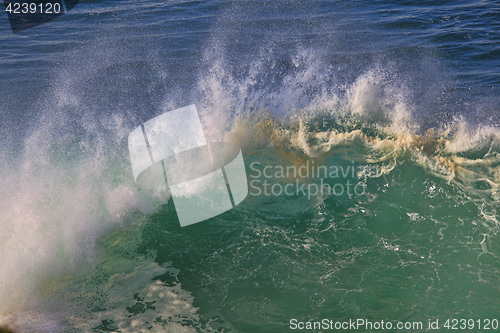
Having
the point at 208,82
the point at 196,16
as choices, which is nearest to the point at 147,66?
the point at 208,82

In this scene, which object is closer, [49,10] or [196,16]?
[196,16]

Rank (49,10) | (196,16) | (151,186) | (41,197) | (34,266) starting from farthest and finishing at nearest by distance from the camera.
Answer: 1. (49,10)
2. (196,16)
3. (151,186)
4. (41,197)
5. (34,266)

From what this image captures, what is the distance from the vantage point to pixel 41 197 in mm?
6648

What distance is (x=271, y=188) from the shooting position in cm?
720

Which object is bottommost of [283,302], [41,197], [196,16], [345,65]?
[283,302]

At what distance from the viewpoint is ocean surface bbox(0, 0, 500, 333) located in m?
5.32

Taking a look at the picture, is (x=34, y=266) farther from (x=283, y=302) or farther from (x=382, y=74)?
(x=382, y=74)

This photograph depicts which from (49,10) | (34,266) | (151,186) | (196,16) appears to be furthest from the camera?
(49,10)

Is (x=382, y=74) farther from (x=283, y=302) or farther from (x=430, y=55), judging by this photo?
(x=283, y=302)

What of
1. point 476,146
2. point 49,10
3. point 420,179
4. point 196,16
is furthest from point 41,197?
point 49,10

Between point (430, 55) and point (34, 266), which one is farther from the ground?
point (430, 55)

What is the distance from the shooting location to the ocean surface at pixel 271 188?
5.32 m

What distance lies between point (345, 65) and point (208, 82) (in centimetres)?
318

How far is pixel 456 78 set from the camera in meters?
10.1
